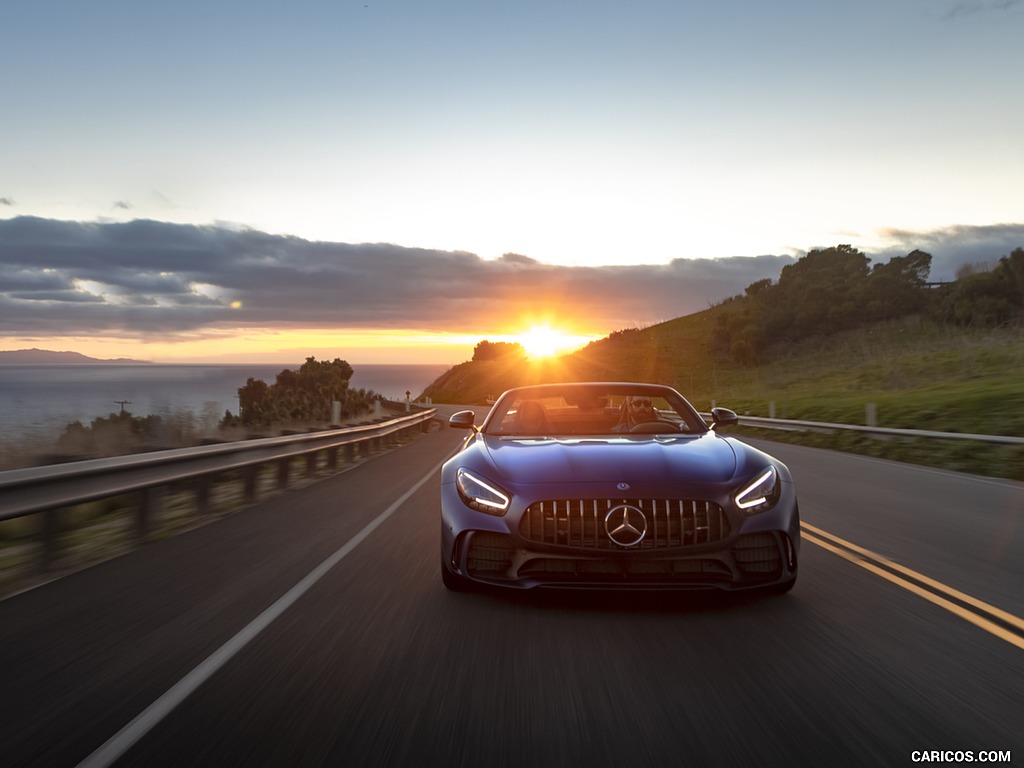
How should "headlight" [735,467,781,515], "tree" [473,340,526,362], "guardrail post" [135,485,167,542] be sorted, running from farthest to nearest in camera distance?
1. "tree" [473,340,526,362]
2. "guardrail post" [135,485,167,542]
3. "headlight" [735,467,781,515]

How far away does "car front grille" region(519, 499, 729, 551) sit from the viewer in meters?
5.08

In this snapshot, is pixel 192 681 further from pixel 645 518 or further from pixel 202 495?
pixel 202 495

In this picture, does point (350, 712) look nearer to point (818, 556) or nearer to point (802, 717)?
point (802, 717)

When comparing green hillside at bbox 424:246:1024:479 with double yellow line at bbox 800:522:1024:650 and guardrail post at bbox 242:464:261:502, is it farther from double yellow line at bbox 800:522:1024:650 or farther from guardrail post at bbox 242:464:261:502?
guardrail post at bbox 242:464:261:502

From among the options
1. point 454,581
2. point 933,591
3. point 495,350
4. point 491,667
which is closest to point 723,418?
point 933,591

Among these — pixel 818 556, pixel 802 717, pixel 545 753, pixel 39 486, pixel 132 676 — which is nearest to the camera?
pixel 545 753

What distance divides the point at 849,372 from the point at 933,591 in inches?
1715

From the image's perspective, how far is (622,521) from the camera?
5.10 m

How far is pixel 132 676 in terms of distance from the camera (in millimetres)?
4203

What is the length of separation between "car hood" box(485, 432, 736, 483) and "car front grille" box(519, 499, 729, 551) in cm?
18

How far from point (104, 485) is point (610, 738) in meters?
5.67

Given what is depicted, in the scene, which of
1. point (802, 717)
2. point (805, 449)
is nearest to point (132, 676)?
point (802, 717)

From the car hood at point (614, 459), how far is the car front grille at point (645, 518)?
185 mm

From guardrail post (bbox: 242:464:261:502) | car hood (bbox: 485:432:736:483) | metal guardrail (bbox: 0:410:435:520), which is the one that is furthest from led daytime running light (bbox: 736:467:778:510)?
guardrail post (bbox: 242:464:261:502)
